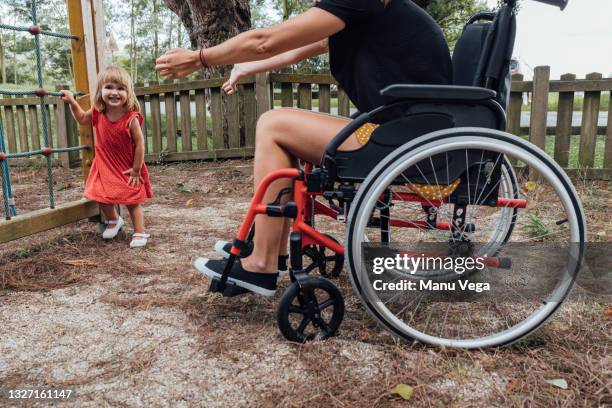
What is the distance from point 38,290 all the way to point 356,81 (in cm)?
154

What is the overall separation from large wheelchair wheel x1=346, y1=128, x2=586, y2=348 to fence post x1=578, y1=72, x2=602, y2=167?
2.72 m

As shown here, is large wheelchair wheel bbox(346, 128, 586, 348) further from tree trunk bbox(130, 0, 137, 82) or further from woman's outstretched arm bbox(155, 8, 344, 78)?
tree trunk bbox(130, 0, 137, 82)

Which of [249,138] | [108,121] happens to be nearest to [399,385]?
[108,121]

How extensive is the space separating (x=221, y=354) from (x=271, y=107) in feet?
13.0

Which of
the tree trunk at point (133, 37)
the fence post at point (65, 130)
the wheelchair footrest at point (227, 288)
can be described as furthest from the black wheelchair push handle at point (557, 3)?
the tree trunk at point (133, 37)

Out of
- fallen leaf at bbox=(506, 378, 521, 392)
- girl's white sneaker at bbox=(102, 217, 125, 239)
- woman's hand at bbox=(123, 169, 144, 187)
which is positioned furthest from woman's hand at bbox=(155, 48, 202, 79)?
girl's white sneaker at bbox=(102, 217, 125, 239)

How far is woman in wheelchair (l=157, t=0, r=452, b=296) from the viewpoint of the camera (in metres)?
1.41

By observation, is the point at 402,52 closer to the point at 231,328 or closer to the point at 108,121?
the point at 231,328

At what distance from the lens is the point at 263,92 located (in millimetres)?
5039

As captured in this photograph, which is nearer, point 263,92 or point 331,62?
point 331,62

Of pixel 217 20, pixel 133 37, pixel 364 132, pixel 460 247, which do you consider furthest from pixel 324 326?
pixel 133 37

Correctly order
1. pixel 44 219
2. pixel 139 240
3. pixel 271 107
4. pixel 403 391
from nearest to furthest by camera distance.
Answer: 1. pixel 403 391
2. pixel 44 219
3. pixel 139 240
4. pixel 271 107

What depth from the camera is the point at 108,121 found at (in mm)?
2691

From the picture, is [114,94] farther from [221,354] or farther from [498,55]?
[498,55]
